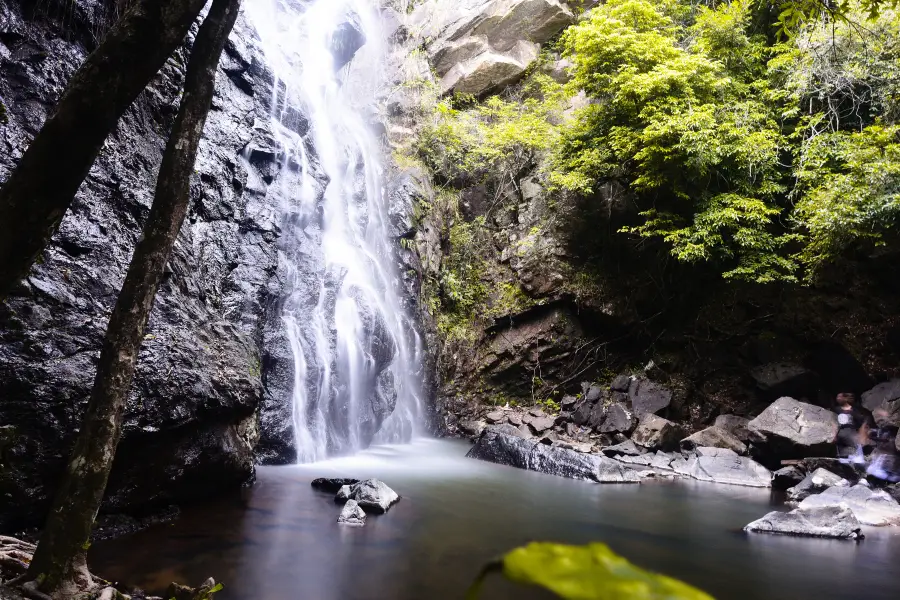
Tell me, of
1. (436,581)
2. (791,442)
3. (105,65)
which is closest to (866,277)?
(791,442)

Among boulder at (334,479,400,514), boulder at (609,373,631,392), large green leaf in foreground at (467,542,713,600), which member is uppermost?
boulder at (609,373,631,392)

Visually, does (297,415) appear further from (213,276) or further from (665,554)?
(665,554)

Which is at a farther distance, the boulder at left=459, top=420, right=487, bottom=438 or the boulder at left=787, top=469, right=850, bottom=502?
the boulder at left=459, top=420, right=487, bottom=438

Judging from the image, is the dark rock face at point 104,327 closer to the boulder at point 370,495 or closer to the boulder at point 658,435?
the boulder at point 370,495

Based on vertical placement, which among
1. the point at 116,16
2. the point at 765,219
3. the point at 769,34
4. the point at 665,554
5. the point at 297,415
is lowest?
the point at 665,554

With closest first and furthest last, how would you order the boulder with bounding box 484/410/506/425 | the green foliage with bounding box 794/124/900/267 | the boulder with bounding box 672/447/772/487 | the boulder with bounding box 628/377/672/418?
the green foliage with bounding box 794/124/900/267, the boulder with bounding box 672/447/772/487, the boulder with bounding box 628/377/672/418, the boulder with bounding box 484/410/506/425

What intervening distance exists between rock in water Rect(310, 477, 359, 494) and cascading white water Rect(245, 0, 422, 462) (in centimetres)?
162

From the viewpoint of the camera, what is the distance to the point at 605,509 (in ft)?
23.6

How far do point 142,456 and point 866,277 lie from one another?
11963 mm

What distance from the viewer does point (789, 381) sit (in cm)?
1032

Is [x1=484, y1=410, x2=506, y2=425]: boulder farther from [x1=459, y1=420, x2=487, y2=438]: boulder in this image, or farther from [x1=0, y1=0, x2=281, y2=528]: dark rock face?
[x1=0, y1=0, x2=281, y2=528]: dark rock face

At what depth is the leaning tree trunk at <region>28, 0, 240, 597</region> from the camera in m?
2.81

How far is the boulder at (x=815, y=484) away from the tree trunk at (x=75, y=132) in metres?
9.30

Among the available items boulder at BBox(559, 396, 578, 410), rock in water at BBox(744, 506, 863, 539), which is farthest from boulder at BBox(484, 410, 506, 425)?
rock in water at BBox(744, 506, 863, 539)
